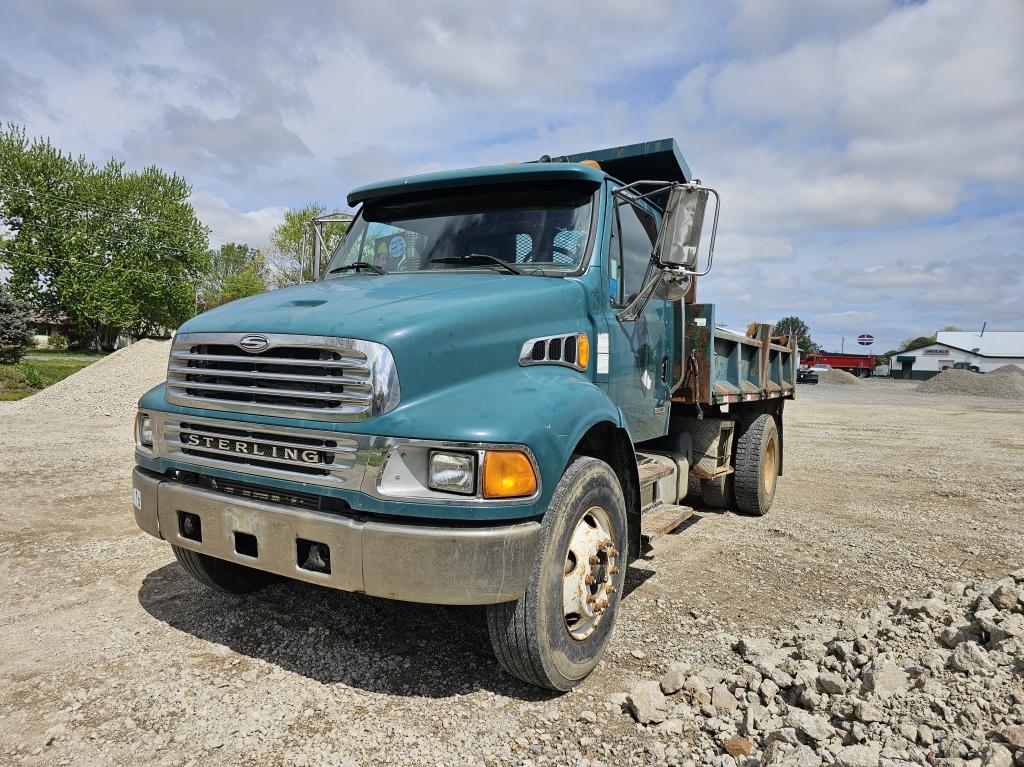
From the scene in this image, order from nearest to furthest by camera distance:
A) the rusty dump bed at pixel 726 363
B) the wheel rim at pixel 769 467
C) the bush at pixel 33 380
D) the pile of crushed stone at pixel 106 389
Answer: the rusty dump bed at pixel 726 363 < the wheel rim at pixel 769 467 < the pile of crushed stone at pixel 106 389 < the bush at pixel 33 380

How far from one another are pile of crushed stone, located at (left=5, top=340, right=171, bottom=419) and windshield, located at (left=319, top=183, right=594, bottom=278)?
1138cm

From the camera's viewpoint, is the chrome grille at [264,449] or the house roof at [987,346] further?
the house roof at [987,346]

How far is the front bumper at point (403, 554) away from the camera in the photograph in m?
2.69

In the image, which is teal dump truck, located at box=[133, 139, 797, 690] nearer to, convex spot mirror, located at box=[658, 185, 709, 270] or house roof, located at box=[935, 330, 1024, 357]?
convex spot mirror, located at box=[658, 185, 709, 270]

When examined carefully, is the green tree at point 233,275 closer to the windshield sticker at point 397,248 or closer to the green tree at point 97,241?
the green tree at point 97,241

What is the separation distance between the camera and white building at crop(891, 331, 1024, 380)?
248 feet

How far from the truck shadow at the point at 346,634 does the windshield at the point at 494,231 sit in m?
2.09

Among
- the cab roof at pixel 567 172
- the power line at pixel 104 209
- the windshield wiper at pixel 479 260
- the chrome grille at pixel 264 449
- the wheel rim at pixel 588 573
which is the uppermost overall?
the power line at pixel 104 209

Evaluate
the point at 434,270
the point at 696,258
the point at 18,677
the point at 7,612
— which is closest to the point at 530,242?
the point at 434,270

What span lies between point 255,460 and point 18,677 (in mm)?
1609

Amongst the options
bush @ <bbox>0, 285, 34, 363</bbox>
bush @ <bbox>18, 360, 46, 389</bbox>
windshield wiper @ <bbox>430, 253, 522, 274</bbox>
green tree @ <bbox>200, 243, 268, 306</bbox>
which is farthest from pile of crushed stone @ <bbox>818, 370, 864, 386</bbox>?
windshield wiper @ <bbox>430, 253, 522, 274</bbox>

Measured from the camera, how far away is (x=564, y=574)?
3148mm

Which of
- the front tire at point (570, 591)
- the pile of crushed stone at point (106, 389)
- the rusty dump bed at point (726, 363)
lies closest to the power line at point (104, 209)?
the pile of crushed stone at point (106, 389)

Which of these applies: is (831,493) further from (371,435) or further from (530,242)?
(371,435)
